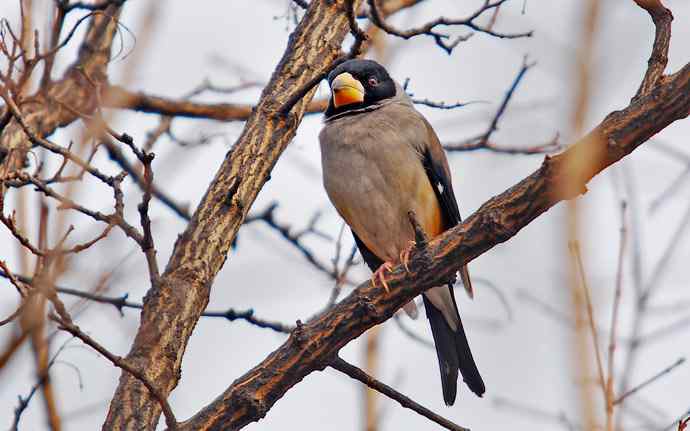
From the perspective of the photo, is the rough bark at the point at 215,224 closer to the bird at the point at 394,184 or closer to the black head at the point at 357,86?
the bird at the point at 394,184

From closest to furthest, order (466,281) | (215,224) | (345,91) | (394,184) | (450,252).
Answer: (450,252), (215,224), (394,184), (466,281), (345,91)

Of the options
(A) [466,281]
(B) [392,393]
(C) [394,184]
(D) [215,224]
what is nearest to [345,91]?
(C) [394,184]

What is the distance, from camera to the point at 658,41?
3.32 m

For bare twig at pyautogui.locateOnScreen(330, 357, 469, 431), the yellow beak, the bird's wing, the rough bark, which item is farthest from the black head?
bare twig at pyautogui.locateOnScreen(330, 357, 469, 431)

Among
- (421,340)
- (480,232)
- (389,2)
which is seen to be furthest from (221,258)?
(389,2)

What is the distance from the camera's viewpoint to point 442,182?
517cm

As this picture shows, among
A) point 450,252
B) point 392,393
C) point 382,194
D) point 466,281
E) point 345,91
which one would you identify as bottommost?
point 392,393

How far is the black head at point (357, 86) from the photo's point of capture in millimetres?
5422

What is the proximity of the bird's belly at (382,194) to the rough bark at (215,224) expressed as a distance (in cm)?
77

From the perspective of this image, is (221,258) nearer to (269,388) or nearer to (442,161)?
(269,388)

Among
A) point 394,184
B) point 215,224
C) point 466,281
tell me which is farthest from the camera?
point 466,281

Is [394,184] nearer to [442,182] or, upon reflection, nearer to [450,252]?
[442,182]

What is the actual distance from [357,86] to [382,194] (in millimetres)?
846

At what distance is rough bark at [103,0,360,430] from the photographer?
3.38m
